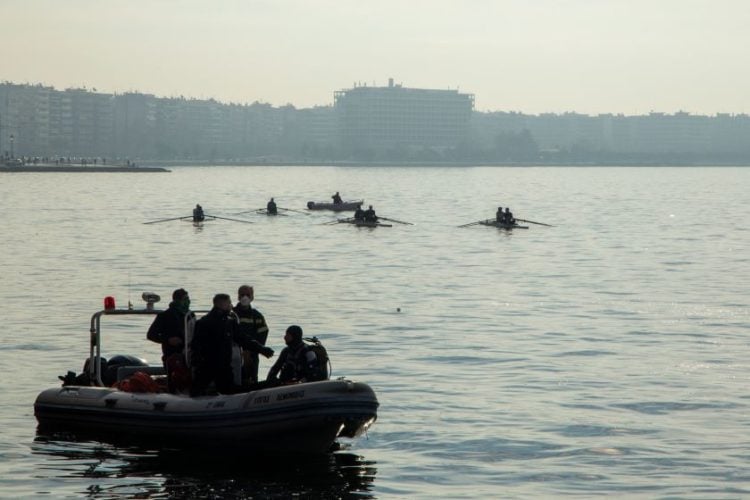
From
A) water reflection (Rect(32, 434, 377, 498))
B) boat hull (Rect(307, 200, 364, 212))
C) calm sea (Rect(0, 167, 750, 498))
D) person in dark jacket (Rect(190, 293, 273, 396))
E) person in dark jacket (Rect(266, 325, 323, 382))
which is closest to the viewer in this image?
water reflection (Rect(32, 434, 377, 498))

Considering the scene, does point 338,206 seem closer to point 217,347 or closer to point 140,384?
point 140,384

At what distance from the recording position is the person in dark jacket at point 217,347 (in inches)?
803

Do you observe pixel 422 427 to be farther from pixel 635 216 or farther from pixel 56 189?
pixel 56 189

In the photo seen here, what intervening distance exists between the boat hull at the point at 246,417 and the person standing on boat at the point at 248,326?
105 centimetres

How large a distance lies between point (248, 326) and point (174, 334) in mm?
1104

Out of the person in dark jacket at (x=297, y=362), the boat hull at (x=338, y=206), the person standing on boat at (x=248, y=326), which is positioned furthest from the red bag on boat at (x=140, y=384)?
the boat hull at (x=338, y=206)

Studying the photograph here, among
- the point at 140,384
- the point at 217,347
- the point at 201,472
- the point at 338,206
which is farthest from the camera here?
the point at 338,206

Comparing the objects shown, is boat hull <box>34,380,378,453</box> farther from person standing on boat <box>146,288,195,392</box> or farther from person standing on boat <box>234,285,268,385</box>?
person standing on boat <box>234,285,268,385</box>

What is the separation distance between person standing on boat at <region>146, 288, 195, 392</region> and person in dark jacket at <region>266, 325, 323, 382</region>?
1.37 meters

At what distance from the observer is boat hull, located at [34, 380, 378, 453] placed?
20.2m

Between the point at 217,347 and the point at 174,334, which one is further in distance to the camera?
the point at 174,334

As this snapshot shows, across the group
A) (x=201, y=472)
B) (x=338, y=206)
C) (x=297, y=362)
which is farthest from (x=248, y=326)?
(x=338, y=206)

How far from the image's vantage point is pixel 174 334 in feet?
70.8

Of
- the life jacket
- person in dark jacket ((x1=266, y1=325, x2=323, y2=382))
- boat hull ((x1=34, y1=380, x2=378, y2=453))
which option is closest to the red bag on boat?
boat hull ((x1=34, y1=380, x2=378, y2=453))
